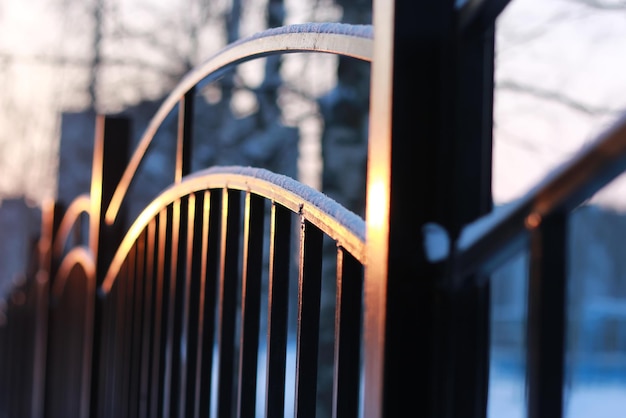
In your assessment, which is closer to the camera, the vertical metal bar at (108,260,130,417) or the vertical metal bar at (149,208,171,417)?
the vertical metal bar at (149,208,171,417)

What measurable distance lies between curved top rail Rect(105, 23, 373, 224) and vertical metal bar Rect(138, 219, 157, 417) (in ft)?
0.91

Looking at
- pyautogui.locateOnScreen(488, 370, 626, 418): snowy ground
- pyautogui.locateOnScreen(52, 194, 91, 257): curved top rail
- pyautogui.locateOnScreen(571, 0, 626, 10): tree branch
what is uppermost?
pyautogui.locateOnScreen(571, 0, 626, 10): tree branch

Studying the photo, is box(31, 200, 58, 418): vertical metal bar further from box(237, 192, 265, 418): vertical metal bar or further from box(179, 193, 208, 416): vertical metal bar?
box(237, 192, 265, 418): vertical metal bar

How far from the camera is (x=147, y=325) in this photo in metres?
1.72

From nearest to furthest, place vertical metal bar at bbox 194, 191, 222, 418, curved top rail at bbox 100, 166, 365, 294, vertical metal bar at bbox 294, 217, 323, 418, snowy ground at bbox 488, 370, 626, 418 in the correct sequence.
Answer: curved top rail at bbox 100, 166, 365, 294
vertical metal bar at bbox 294, 217, 323, 418
vertical metal bar at bbox 194, 191, 222, 418
snowy ground at bbox 488, 370, 626, 418

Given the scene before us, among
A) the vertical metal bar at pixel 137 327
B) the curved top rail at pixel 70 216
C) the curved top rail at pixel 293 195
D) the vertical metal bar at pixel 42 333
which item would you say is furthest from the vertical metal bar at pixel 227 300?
the vertical metal bar at pixel 42 333

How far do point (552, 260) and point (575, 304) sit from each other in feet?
6.33

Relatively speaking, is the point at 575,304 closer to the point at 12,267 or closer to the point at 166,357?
the point at 166,357

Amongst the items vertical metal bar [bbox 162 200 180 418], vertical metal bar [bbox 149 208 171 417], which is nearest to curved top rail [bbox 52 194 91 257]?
vertical metal bar [bbox 149 208 171 417]

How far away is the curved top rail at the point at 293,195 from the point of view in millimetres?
819

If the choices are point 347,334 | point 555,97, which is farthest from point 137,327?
point 555,97

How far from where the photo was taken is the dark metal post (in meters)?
0.66

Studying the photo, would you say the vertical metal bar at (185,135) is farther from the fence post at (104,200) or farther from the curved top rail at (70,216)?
the curved top rail at (70,216)

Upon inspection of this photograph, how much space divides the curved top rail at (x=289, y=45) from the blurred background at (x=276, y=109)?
0.94 ft
